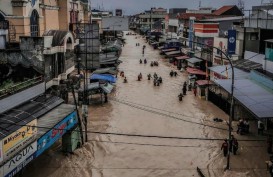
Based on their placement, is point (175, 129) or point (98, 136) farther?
point (175, 129)

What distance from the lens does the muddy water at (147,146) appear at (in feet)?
66.3

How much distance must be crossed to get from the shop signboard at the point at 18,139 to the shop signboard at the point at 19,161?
0.21 m

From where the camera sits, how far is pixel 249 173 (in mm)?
19766

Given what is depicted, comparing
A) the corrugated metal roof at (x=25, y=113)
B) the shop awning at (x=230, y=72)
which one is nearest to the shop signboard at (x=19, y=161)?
the corrugated metal roof at (x=25, y=113)

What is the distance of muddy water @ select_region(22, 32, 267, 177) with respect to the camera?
20.2 metres

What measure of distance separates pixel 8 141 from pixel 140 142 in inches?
445

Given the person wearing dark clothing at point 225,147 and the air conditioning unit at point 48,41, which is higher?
the air conditioning unit at point 48,41

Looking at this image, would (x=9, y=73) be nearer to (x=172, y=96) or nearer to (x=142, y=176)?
(x=142, y=176)

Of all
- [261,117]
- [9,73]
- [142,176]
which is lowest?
[142,176]

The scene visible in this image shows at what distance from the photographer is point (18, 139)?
15.7 m

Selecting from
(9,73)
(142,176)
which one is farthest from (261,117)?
(9,73)

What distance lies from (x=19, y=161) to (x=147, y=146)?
399 inches

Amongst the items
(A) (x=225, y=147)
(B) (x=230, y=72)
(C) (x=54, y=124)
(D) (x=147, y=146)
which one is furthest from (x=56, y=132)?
(B) (x=230, y=72)

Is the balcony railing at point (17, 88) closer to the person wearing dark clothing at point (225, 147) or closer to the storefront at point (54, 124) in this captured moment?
the storefront at point (54, 124)
